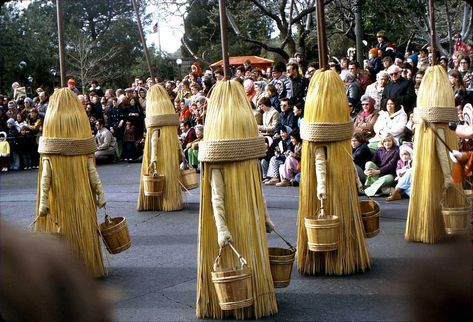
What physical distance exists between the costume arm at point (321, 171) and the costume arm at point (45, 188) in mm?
2174

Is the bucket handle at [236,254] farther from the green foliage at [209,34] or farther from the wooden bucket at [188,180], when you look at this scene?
the green foliage at [209,34]

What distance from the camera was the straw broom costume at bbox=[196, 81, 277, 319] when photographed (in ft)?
14.9

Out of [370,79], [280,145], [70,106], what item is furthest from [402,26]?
[70,106]

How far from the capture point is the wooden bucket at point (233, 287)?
4285mm

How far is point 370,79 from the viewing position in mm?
12945

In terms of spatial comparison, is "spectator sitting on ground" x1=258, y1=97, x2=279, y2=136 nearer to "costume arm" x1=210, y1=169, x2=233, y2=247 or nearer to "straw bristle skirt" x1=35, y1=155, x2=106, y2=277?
"straw bristle skirt" x1=35, y1=155, x2=106, y2=277

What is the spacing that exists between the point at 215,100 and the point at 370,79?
8.81m

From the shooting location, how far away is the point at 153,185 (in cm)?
860

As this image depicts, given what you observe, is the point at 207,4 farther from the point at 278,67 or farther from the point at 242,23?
the point at 278,67

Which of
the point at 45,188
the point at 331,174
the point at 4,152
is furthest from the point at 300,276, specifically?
the point at 4,152

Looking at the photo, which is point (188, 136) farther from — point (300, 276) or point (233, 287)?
point (233, 287)

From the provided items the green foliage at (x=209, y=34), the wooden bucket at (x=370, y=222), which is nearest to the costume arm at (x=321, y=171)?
the wooden bucket at (x=370, y=222)

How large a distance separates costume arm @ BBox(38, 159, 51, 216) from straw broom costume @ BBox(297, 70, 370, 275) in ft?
6.73

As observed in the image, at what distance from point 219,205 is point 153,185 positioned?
4.23 meters
